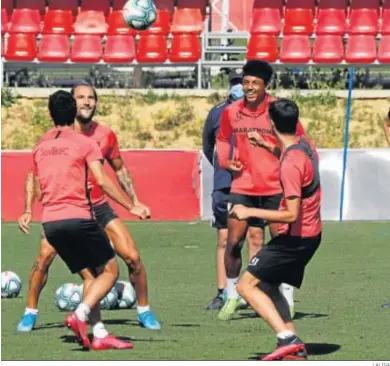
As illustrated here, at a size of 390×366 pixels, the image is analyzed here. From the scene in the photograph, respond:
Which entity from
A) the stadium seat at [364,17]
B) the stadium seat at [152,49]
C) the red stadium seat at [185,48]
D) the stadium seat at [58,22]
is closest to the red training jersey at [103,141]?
the red stadium seat at [185,48]

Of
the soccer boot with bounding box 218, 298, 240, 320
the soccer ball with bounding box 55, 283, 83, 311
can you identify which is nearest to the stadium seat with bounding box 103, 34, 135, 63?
the soccer ball with bounding box 55, 283, 83, 311

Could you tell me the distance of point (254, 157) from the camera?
38.5 ft

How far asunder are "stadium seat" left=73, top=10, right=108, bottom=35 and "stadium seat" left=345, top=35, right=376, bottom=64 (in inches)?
194

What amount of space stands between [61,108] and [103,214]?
1.20 metres

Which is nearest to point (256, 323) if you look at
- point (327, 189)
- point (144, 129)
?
point (327, 189)

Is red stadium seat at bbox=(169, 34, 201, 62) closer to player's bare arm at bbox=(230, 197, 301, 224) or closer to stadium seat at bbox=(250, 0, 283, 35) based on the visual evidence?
stadium seat at bbox=(250, 0, 283, 35)

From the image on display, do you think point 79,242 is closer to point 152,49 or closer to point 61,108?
point 61,108

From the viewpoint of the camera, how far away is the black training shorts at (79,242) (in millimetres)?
9898

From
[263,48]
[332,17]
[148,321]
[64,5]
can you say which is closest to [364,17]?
[332,17]

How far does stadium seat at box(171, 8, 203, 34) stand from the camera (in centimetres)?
2835

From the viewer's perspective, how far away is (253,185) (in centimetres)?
1169

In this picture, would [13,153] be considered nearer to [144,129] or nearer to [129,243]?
[144,129]

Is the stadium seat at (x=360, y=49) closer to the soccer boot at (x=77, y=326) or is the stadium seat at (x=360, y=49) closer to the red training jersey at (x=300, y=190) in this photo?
the red training jersey at (x=300, y=190)

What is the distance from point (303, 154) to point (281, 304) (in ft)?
3.41
